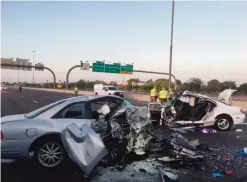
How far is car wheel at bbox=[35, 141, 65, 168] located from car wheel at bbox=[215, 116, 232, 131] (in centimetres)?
794

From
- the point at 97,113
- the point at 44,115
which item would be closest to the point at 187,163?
the point at 97,113

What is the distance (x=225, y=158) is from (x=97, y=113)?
323cm

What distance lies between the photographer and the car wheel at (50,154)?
20.3 ft

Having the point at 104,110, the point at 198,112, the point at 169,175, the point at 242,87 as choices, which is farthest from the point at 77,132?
the point at 242,87

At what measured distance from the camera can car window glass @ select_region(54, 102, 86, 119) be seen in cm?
661

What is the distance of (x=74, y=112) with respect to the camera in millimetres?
6715

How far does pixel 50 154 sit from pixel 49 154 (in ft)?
0.06

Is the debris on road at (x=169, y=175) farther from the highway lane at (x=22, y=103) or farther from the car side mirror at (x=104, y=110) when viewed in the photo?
the highway lane at (x=22, y=103)

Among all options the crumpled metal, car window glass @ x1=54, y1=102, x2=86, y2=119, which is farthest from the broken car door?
the crumpled metal

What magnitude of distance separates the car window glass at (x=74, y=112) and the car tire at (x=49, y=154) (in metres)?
0.61

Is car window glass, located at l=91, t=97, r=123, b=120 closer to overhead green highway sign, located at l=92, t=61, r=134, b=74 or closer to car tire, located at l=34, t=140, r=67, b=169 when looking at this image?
car tire, located at l=34, t=140, r=67, b=169

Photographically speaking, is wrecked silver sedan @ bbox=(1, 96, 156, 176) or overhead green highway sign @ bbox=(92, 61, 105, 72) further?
overhead green highway sign @ bbox=(92, 61, 105, 72)

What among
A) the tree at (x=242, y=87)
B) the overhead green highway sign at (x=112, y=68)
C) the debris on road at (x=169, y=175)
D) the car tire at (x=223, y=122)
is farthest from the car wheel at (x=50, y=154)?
the tree at (x=242, y=87)

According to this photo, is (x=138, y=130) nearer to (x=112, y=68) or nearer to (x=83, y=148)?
(x=83, y=148)
